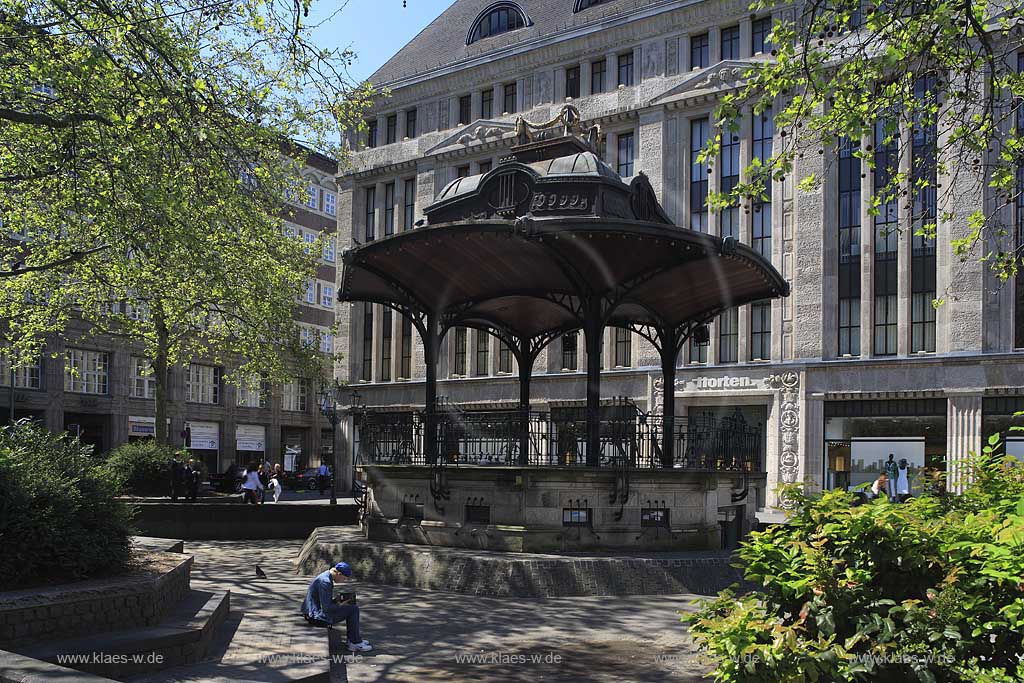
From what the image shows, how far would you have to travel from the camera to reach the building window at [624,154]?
136 ft

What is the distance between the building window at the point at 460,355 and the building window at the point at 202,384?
66.7 ft

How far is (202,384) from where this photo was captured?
5934 centimetres

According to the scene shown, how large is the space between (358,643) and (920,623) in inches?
291

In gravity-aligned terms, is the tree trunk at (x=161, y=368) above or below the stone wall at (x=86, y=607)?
above

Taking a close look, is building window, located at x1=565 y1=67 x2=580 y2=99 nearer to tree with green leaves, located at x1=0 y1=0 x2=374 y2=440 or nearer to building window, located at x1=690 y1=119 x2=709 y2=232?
building window, located at x1=690 y1=119 x2=709 y2=232

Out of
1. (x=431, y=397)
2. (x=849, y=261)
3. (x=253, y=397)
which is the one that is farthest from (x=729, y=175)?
(x=253, y=397)

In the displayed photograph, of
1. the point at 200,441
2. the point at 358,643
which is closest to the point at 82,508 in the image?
the point at 358,643

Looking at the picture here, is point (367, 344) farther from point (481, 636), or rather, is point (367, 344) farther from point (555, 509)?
point (481, 636)

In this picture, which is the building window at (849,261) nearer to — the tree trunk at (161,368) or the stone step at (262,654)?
the tree trunk at (161,368)

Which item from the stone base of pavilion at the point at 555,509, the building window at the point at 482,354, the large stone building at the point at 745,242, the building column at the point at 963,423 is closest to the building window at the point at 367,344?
the large stone building at the point at 745,242

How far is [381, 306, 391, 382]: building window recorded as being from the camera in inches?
1921

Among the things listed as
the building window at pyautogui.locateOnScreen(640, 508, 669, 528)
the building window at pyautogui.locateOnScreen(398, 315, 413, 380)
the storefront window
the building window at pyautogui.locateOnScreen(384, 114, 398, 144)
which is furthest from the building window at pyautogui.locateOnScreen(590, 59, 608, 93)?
the building window at pyautogui.locateOnScreen(640, 508, 669, 528)

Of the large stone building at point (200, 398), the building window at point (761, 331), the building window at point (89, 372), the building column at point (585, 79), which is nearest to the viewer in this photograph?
the building window at point (761, 331)

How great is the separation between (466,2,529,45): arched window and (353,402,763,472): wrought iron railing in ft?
107
